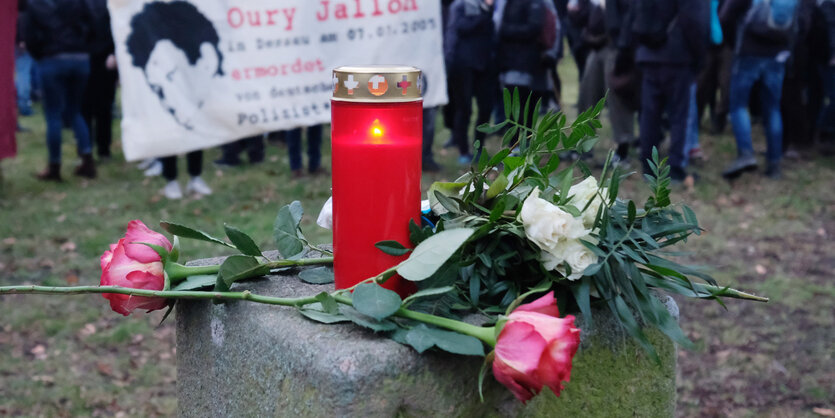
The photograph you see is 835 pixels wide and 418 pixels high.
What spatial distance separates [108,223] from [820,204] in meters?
5.37

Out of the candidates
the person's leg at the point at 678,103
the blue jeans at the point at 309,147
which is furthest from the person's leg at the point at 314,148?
the person's leg at the point at 678,103

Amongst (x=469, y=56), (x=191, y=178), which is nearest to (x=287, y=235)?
(x=191, y=178)

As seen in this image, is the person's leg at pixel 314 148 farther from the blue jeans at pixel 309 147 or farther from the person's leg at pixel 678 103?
the person's leg at pixel 678 103

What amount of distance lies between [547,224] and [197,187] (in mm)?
5553

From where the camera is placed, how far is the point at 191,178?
6527 millimetres

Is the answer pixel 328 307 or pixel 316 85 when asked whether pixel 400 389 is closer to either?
pixel 328 307

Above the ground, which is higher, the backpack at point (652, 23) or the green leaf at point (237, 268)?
the backpack at point (652, 23)

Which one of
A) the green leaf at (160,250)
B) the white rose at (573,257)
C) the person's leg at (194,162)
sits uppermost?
the white rose at (573,257)

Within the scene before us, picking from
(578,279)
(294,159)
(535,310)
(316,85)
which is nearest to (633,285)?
(578,279)

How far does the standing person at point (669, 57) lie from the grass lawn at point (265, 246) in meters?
0.51

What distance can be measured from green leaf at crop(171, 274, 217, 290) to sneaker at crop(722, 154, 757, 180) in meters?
6.09

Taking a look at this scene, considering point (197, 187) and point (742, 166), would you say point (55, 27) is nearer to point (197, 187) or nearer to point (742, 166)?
point (197, 187)

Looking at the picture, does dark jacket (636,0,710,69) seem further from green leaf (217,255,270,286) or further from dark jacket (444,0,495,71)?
green leaf (217,255,270,286)

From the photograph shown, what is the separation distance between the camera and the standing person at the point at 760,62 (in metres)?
6.19
